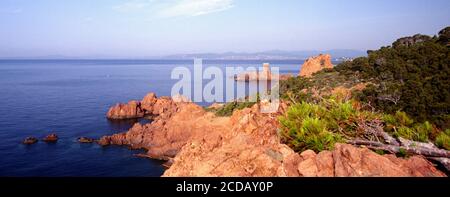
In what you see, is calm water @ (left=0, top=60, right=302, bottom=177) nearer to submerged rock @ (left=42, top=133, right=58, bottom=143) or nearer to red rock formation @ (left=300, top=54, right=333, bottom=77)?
submerged rock @ (left=42, top=133, right=58, bottom=143)

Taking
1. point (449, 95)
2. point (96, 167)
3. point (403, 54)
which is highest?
point (403, 54)

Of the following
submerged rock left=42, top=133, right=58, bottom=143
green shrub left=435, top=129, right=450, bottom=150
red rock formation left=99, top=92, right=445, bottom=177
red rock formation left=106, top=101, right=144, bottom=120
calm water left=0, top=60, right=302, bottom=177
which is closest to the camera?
red rock formation left=99, top=92, right=445, bottom=177

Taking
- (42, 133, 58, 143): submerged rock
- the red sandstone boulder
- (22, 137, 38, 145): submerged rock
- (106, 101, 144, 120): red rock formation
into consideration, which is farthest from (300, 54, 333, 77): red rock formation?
the red sandstone boulder

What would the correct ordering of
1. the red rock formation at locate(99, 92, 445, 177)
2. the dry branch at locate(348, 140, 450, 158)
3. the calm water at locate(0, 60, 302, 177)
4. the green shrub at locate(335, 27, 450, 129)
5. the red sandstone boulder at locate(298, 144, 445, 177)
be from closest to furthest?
1. the red sandstone boulder at locate(298, 144, 445, 177)
2. the red rock formation at locate(99, 92, 445, 177)
3. the dry branch at locate(348, 140, 450, 158)
4. the green shrub at locate(335, 27, 450, 129)
5. the calm water at locate(0, 60, 302, 177)

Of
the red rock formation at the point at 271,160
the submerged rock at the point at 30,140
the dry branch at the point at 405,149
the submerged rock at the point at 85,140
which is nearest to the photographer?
the red rock formation at the point at 271,160

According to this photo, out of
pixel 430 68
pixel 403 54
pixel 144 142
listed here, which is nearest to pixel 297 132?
pixel 430 68

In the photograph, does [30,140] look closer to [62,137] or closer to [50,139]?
[50,139]

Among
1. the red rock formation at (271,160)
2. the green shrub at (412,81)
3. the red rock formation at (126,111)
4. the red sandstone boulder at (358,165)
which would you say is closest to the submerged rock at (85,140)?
the red rock formation at (126,111)

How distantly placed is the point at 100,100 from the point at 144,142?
3612cm

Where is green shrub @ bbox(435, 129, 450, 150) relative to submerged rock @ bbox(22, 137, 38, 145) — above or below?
above

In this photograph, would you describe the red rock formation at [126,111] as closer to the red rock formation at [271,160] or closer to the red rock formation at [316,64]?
the red rock formation at [316,64]
